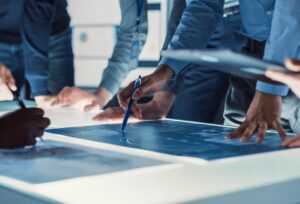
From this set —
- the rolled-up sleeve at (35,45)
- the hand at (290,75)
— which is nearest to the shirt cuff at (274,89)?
the hand at (290,75)

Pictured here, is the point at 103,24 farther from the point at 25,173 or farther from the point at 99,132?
the point at 25,173

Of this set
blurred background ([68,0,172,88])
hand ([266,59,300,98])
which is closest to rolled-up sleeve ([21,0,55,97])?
blurred background ([68,0,172,88])

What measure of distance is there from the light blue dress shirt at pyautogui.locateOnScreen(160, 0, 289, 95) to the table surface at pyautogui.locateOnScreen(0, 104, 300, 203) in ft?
1.76

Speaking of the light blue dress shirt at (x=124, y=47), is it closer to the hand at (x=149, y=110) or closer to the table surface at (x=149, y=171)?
the hand at (x=149, y=110)

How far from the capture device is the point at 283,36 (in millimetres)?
1283

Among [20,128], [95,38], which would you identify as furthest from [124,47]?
[95,38]

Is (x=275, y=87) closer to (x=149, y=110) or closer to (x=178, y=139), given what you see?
(x=178, y=139)

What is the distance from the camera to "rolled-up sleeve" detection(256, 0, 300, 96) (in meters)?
1.26

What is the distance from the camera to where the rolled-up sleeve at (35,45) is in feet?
7.46

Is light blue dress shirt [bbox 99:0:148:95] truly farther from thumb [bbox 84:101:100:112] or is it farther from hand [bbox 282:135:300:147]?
hand [bbox 282:135:300:147]

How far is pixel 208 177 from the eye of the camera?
828 mm

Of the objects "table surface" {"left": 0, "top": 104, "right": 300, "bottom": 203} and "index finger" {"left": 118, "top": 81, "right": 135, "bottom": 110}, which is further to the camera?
"index finger" {"left": 118, "top": 81, "right": 135, "bottom": 110}

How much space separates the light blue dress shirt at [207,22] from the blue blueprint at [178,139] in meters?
0.33

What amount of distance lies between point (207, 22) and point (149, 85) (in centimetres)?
34
